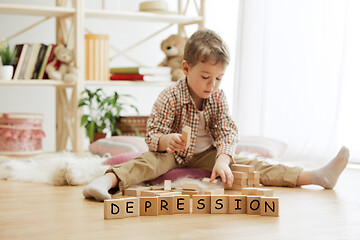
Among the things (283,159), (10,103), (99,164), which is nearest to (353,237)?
(99,164)

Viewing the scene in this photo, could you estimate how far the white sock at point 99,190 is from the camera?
4.92ft

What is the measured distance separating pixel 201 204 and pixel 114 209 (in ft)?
0.79

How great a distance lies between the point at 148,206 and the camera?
53.3 inches

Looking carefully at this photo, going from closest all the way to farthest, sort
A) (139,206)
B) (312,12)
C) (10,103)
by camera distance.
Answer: (139,206)
(312,12)
(10,103)

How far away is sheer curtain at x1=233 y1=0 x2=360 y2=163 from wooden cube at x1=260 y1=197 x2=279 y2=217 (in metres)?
1.47

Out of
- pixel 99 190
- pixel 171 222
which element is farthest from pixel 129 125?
pixel 171 222

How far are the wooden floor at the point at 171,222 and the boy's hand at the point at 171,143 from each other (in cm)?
32

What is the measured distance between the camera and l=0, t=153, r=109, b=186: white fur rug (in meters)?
1.89

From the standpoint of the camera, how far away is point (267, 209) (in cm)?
138

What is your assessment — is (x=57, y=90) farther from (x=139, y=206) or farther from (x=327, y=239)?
(x=327, y=239)

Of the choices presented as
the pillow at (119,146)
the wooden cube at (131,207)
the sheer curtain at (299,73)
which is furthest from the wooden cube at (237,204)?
the sheer curtain at (299,73)

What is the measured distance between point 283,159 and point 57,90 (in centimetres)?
135

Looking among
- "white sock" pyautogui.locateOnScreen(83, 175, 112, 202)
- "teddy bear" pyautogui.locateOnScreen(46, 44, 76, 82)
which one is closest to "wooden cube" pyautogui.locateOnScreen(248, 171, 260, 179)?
"white sock" pyautogui.locateOnScreen(83, 175, 112, 202)

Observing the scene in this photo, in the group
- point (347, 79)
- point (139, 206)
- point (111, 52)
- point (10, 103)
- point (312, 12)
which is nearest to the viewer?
point (139, 206)
